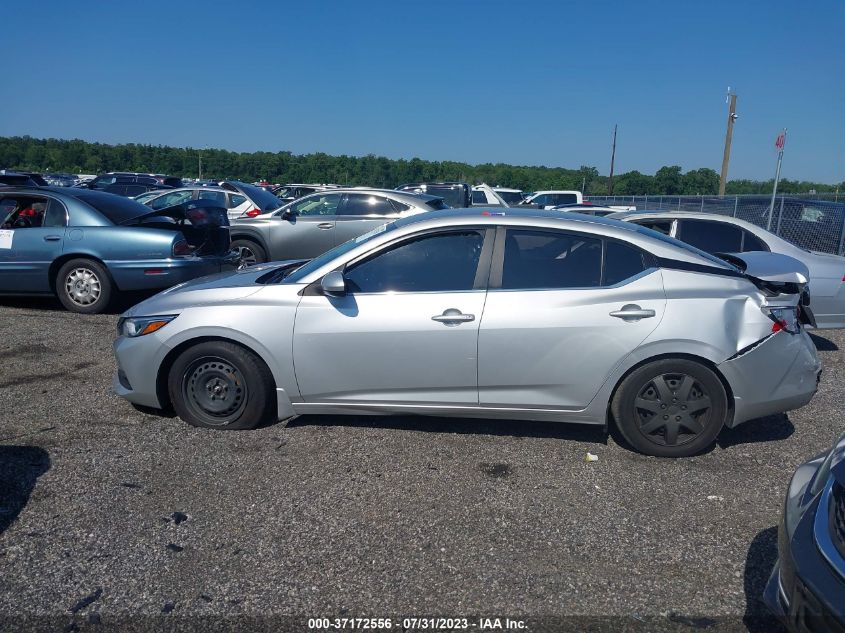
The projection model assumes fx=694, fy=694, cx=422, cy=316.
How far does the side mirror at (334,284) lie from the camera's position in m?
4.33

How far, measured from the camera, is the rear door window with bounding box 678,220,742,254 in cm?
791

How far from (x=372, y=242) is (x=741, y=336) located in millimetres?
2405

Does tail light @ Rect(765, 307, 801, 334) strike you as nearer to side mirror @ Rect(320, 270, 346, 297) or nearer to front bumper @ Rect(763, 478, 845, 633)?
front bumper @ Rect(763, 478, 845, 633)

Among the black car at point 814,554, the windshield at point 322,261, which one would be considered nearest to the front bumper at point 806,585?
the black car at point 814,554

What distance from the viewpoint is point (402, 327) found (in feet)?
14.3

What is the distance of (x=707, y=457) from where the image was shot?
446 cm

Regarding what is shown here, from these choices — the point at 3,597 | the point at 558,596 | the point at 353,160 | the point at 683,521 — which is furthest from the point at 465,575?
the point at 353,160

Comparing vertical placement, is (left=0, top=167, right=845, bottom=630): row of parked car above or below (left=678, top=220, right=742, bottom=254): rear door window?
below

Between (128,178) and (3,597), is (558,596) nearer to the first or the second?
(3,597)

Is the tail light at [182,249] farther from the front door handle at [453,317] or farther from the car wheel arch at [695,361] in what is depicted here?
the car wheel arch at [695,361]

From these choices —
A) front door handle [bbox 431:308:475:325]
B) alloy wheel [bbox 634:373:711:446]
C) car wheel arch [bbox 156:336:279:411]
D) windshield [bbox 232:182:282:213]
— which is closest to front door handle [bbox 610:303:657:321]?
alloy wheel [bbox 634:373:711:446]

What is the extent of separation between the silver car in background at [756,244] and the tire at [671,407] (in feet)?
11.7

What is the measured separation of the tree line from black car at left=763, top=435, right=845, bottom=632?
2110 inches

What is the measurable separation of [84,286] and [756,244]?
786 cm
